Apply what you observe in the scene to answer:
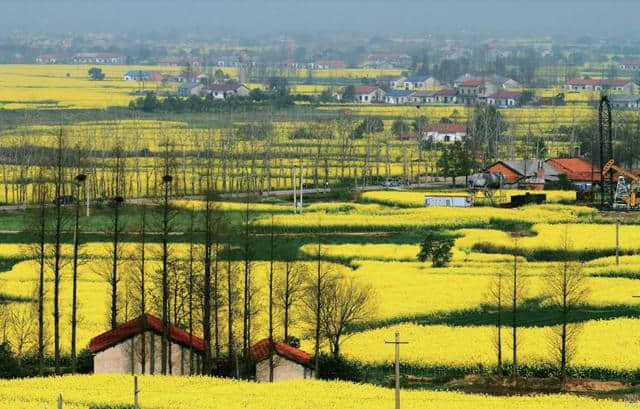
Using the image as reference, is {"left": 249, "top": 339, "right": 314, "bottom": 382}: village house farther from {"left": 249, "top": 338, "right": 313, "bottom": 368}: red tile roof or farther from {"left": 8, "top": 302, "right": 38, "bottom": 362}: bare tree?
{"left": 8, "top": 302, "right": 38, "bottom": 362}: bare tree

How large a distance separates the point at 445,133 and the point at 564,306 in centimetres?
7501

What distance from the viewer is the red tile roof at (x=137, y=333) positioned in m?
39.7

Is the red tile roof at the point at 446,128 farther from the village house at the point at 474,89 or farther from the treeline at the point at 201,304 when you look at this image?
the treeline at the point at 201,304

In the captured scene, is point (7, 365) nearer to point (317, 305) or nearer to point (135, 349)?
point (135, 349)

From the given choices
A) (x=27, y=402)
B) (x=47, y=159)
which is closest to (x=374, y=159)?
(x=47, y=159)

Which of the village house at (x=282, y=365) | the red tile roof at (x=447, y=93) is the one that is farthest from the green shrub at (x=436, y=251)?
the red tile roof at (x=447, y=93)

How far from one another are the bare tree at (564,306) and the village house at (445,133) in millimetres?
55070

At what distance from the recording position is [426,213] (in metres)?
75.2

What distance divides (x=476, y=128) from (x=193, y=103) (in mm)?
31945

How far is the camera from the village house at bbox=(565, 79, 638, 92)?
548ft

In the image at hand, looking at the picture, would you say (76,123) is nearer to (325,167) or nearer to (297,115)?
(297,115)

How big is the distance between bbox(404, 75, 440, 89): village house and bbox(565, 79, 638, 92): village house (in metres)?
14.8

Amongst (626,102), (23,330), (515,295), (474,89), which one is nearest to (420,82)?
(474,89)

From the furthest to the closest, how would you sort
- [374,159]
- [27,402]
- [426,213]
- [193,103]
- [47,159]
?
1. [193,103]
2. [374,159]
3. [47,159]
4. [426,213]
5. [27,402]
